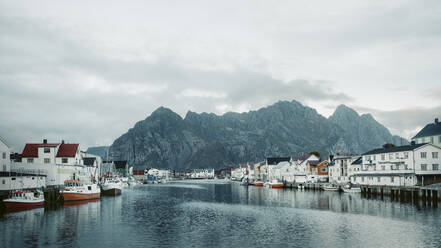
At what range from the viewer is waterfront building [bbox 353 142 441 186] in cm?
9250

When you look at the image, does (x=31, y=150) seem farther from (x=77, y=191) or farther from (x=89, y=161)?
(x=89, y=161)

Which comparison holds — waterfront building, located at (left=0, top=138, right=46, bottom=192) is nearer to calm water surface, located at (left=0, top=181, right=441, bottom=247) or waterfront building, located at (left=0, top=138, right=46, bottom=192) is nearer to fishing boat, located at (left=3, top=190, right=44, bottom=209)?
fishing boat, located at (left=3, top=190, right=44, bottom=209)

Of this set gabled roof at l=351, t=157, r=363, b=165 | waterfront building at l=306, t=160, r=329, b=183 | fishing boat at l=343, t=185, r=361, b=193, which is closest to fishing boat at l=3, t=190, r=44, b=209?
fishing boat at l=343, t=185, r=361, b=193

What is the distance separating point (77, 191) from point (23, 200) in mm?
17739

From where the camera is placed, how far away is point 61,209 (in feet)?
220

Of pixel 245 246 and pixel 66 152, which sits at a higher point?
pixel 66 152

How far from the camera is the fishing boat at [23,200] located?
208ft

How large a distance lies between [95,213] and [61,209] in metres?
8.88

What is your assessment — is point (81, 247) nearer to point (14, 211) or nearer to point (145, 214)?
point (145, 214)

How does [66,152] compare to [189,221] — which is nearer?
[189,221]

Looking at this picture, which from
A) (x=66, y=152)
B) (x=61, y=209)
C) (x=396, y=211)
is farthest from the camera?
(x=66, y=152)

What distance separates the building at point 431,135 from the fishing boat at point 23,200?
10864 centimetres

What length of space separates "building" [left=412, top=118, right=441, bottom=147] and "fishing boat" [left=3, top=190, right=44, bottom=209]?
109m

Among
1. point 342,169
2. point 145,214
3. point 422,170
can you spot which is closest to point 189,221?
point 145,214
